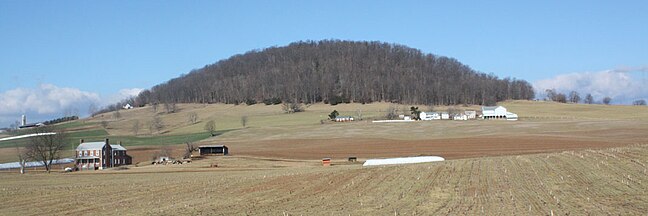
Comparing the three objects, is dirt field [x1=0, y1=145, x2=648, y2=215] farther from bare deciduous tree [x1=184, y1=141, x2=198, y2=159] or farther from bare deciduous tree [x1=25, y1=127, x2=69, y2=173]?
bare deciduous tree [x1=25, y1=127, x2=69, y2=173]

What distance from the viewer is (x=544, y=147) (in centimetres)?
7406

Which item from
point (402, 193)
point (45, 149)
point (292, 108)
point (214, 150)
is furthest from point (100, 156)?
point (292, 108)

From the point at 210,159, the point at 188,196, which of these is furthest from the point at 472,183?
the point at 210,159

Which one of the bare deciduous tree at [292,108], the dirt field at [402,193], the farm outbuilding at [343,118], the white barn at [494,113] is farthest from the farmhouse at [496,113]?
the dirt field at [402,193]

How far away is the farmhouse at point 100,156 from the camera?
318 feet

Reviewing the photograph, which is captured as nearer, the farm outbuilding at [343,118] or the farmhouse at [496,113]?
the farmhouse at [496,113]

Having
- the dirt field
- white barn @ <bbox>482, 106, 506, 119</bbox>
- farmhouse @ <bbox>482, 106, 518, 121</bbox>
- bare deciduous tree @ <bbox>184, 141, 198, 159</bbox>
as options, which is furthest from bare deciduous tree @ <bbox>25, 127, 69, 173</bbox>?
white barn @ <bbox>482, 106, 506, 119</bbox>

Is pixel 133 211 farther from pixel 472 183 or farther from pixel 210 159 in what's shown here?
pixel 210 159

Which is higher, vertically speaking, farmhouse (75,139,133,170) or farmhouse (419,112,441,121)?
farmhouse (419,112,441,121)

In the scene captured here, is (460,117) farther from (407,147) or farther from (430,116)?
(407,147)

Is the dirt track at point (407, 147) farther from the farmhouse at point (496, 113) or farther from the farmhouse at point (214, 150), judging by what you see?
the farmhouse at point (496, 113)

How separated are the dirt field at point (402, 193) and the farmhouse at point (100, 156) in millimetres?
55972

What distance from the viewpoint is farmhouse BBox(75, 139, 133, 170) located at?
3812 inches

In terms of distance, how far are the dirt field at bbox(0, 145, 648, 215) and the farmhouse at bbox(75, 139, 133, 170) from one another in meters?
56.0
